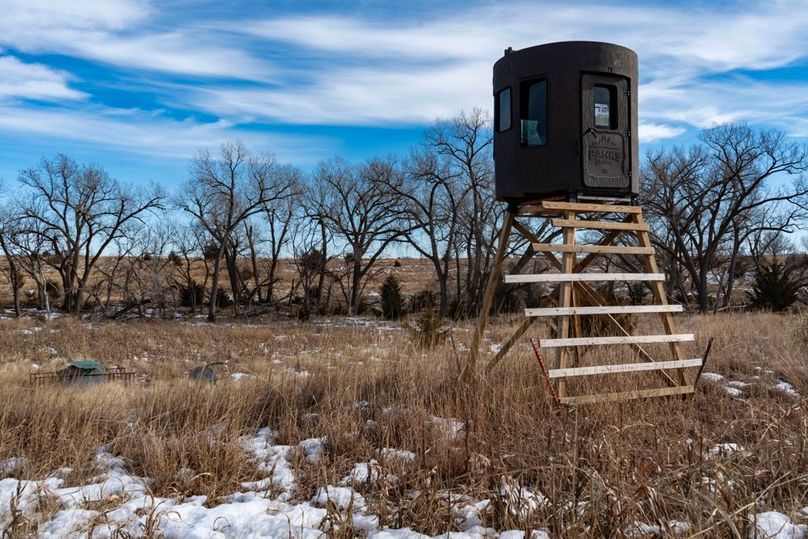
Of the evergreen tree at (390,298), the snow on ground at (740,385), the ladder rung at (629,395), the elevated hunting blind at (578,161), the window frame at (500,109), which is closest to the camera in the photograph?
the ladder rung at (629,395)

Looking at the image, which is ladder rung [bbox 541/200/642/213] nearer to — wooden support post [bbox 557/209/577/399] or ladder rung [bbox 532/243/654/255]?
wooden support post [bbox 557/209/577/399]

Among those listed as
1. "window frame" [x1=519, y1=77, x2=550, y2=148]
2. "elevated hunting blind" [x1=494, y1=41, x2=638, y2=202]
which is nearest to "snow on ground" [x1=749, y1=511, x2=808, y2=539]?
"elevated hunting blind" [x1=494, y1=41, x2=638, y2=202]

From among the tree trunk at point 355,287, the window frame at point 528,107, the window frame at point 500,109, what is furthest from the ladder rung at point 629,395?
the tree trunk at point 355,287

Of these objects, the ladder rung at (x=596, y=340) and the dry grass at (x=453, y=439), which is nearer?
the dry grass at (x=453, y=439)

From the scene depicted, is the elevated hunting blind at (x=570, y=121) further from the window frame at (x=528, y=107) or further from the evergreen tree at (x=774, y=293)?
the evergreen tree at (x=774, y=293)

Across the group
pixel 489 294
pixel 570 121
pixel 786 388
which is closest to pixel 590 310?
pixel 489 294

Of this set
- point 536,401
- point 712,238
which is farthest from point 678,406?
point 712,238

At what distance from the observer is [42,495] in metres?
3.30

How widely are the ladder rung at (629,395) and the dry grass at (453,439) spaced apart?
0.27 ft

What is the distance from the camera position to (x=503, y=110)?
6109 millimetres

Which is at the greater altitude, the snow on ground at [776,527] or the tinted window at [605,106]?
the tinted window at [605,106]

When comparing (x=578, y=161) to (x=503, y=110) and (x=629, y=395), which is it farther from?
(x=629, y=395)

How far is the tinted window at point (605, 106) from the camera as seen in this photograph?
5.70 meters

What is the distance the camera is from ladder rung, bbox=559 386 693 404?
191 inches
